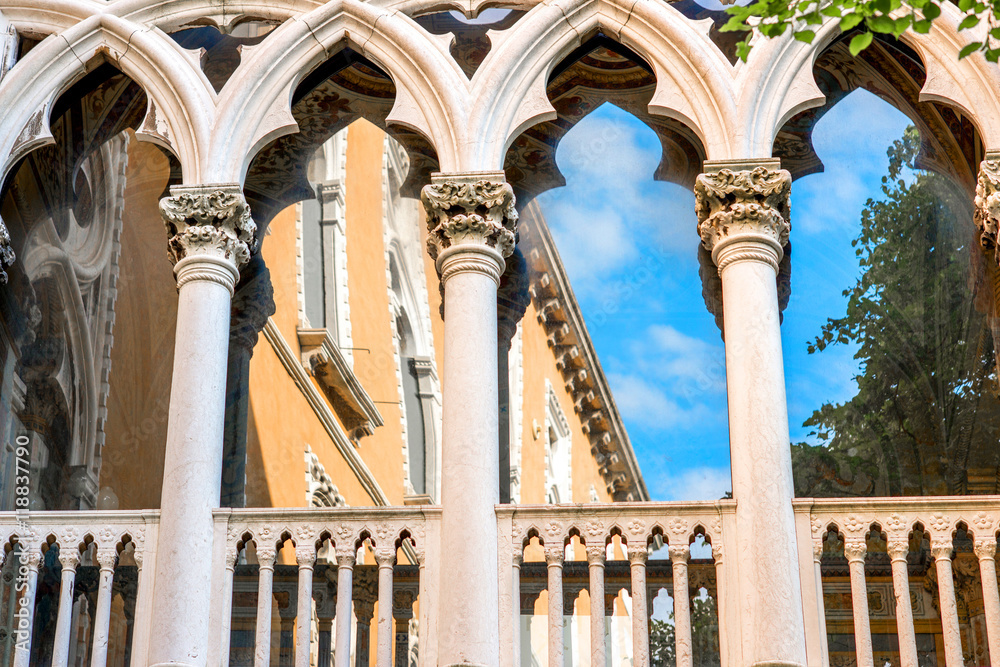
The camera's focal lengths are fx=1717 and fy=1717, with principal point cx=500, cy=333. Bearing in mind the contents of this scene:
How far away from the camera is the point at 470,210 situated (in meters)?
11.7

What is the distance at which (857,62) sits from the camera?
42.2ft

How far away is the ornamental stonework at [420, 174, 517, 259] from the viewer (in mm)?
11656

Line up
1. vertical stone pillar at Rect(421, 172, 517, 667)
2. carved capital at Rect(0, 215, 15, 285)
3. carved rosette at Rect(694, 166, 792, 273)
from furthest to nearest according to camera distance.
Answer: carved capital at Rect(0, 215, 15, 285)
carved rosette at Rect(694, 166, 792, 273)
vertical stone pillar at Rect(421, 172, 517, 667)

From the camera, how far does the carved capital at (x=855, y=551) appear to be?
1066cm

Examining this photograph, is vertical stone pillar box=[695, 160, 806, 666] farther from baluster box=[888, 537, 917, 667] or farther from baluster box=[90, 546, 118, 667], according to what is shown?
baluster box=[90, 546, 118, 667]

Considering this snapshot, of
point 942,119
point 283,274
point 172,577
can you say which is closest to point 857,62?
point 942,119

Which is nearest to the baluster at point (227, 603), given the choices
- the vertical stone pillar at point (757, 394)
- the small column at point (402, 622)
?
the small column at point (402, 622)

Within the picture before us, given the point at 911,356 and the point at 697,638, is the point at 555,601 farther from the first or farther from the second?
the point at 911,356

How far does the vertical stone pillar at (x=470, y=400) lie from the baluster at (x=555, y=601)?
13.4 inches

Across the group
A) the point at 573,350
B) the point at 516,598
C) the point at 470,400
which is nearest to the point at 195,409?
the point at 470,400

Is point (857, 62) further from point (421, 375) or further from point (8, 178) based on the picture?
point (8, 178)

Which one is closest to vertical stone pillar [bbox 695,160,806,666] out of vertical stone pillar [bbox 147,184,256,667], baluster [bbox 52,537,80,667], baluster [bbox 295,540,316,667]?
baluster [bbox 295,540,316,667]

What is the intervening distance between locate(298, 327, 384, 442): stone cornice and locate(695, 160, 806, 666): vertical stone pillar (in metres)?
3.39

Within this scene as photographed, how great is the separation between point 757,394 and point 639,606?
1.55 metres
